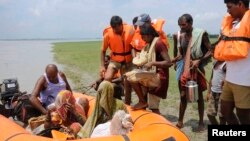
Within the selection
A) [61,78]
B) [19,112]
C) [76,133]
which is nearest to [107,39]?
[61,78]

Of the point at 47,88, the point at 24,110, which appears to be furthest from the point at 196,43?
the point at 24,110

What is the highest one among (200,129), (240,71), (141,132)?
(240,71)

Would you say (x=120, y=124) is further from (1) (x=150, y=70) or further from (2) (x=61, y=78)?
(2) (x=61, y=78)

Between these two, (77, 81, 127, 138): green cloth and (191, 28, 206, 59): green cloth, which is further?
(191, 28, 206, 59): green cloth

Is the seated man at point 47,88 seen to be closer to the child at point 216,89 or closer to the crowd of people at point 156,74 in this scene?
the crowd of people at point 156,74

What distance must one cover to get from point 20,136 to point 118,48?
2.76m

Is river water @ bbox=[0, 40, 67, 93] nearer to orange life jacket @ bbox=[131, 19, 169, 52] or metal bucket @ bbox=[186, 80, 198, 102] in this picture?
orange life jacket @ bbox=[131, 19, 169, 52]

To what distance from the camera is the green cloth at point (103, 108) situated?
14.2 ft

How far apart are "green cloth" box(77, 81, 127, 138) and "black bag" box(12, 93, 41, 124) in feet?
4.44

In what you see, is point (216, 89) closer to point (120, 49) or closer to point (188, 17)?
point (188, 17)

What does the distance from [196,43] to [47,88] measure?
219cm

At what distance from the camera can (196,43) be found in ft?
17.7

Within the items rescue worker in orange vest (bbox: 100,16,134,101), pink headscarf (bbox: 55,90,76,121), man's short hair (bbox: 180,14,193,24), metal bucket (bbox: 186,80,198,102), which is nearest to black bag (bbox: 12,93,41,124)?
pink headscarf (bbox: 55,90,76,121)

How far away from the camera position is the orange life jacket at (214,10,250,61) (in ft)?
11.7
